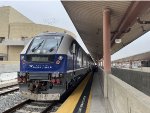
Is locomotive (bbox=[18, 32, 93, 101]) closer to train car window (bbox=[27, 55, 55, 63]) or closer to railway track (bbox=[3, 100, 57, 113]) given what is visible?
train car window (bbox=[27, 55, 55, 63])

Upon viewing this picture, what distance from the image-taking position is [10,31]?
93.9 m

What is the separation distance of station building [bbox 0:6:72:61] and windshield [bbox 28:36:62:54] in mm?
74845

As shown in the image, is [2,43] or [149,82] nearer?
[149,82]

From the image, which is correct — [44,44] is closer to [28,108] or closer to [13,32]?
[28,108]

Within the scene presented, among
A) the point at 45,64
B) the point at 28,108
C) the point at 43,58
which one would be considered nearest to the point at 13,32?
the point at 43,58

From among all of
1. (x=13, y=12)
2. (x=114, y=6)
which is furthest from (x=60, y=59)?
(x=13, y=12)

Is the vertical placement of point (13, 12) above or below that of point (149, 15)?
above

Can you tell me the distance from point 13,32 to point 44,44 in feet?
267

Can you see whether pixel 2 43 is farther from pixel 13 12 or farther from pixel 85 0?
pixel 85 0

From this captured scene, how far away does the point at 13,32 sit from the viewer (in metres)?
93.1

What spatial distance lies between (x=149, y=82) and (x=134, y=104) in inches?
501

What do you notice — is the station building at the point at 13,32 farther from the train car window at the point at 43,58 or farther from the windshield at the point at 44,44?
the train car window at the point at 43,58

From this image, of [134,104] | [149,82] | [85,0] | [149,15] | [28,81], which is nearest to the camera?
[134,104]

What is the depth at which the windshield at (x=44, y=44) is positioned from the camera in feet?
43.6
